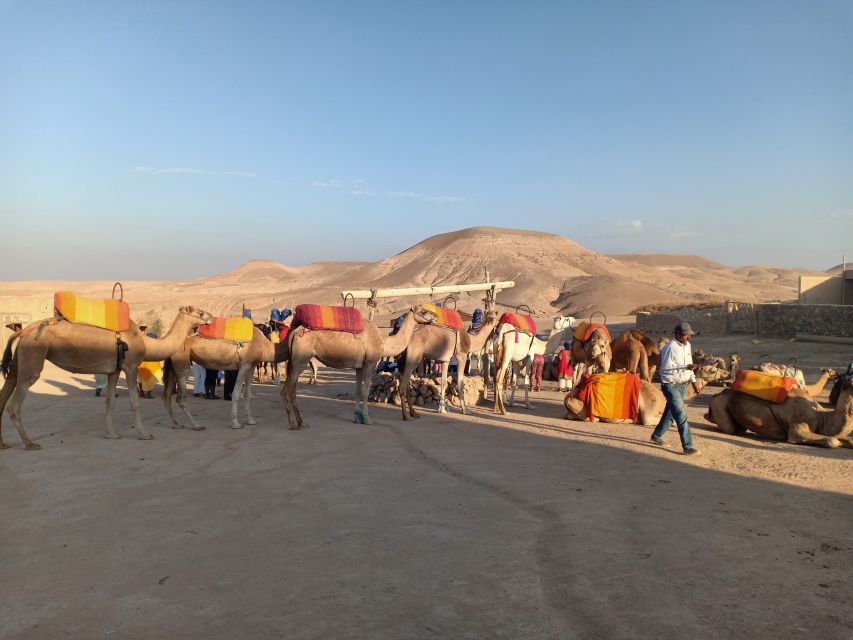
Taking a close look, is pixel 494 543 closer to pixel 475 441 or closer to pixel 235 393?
pixel 475 441

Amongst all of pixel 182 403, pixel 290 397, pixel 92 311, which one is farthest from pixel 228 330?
pixel 92 311

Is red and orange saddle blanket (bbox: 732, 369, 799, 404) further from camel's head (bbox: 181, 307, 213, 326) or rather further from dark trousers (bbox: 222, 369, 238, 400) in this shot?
dark trousers (bbox: 222, 369, 238, 400)

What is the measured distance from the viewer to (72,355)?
9.66m

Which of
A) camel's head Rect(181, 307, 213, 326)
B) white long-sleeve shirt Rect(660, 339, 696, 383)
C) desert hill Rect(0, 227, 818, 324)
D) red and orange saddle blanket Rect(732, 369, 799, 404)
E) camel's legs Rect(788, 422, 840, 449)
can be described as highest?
desert hill Rect(0, 227, 818, 324)

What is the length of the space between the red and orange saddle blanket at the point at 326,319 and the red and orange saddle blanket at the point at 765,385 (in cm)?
675

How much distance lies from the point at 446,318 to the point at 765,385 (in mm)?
6060

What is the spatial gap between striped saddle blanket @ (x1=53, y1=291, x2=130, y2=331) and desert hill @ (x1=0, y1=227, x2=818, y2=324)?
15886 millimetres

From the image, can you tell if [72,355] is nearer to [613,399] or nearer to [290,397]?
[290,397]

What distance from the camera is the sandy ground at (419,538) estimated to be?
14.3 feet

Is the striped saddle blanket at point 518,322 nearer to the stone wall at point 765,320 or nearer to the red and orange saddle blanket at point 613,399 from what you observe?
the red and orange saddle blanket at point 613,399

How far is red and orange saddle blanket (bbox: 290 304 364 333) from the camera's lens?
11805mm

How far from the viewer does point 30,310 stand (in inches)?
914

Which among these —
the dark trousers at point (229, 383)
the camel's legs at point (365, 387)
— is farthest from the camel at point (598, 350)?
the dark trousers at point (229, 383)

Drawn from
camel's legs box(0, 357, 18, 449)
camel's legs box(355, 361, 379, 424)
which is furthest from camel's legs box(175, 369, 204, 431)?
camel's legs box(355, 361, 379, 424)
